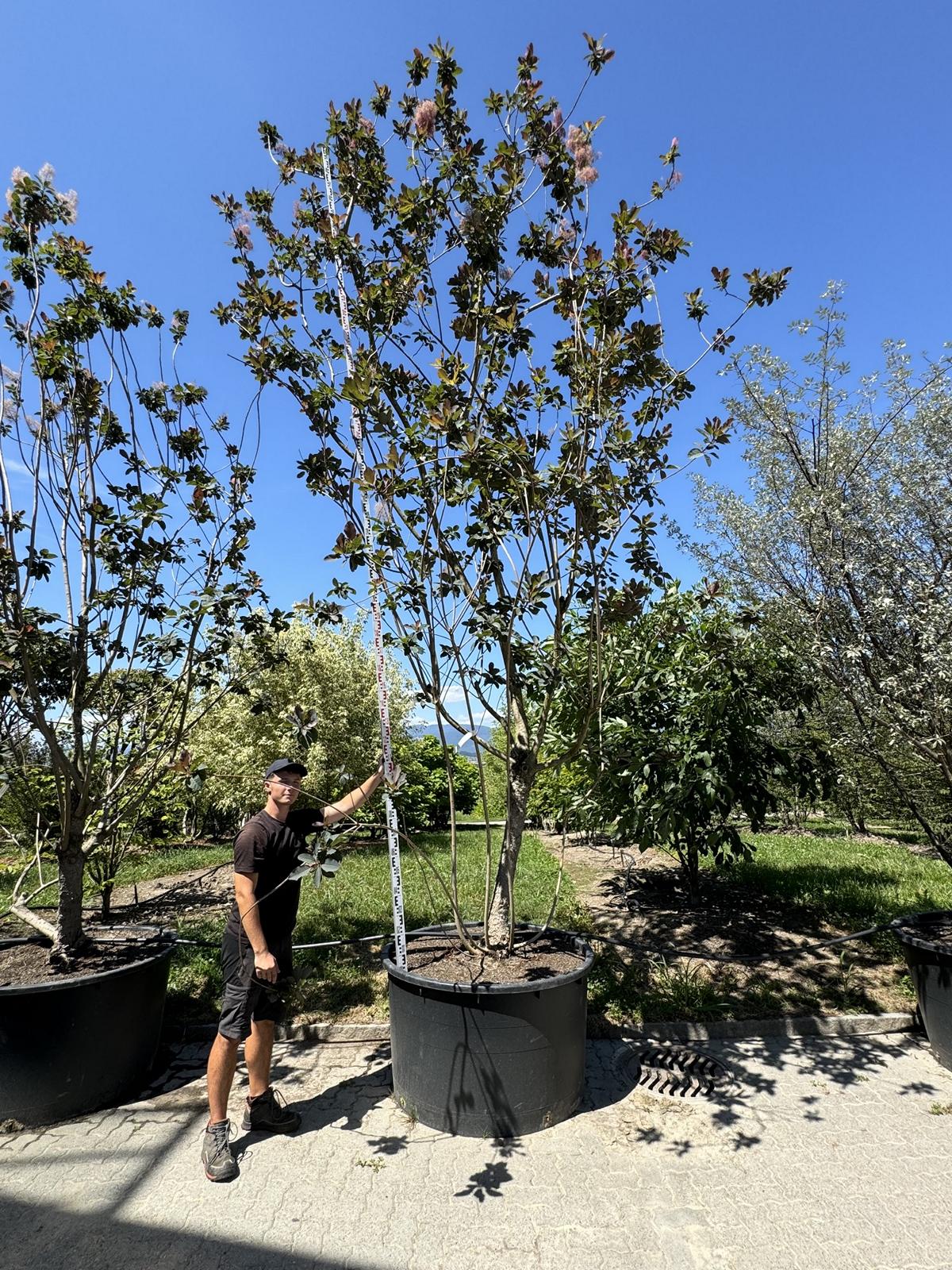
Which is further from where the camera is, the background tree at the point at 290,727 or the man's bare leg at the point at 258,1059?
the background tree at the point at 290,727

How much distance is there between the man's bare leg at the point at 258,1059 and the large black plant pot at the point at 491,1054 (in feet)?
2.25

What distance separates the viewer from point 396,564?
3422mm

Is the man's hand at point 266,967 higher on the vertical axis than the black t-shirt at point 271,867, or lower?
lower

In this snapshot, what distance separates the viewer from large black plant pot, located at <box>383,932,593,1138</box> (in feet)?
10.4

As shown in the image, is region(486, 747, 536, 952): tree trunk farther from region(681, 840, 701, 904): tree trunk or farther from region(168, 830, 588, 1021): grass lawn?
region(681, 840, 701, 904): tree trunk

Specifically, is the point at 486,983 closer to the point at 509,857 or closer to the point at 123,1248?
the point at 509,857

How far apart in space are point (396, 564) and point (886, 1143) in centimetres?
349

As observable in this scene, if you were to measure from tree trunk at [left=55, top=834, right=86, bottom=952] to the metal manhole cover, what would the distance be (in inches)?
122

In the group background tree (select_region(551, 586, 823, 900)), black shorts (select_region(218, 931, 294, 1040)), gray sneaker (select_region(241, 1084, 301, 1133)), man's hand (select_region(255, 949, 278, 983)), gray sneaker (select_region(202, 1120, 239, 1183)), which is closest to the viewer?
gray sneaker (select_region(202, 1120, 239, 1183))

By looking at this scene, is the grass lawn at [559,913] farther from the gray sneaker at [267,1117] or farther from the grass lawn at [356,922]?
the gray sneaker at [267,1117]

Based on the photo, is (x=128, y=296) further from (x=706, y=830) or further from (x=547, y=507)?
(x=706, y=830)

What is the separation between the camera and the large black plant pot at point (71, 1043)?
10.5ft

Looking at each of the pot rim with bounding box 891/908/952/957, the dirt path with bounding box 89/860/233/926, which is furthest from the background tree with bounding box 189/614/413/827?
the pot rim with bounding box 891/908/952/957

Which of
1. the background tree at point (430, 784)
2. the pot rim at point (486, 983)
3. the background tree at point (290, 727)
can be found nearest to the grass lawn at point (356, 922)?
the pot rim at point (486, 983)
